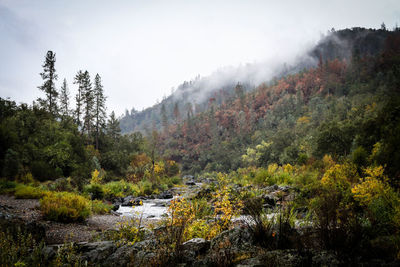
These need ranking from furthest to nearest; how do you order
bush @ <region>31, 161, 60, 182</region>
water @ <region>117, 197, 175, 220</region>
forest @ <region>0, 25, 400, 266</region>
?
bush @ <region>31, 161, 60, 182</region> → water @ <region>117, 197, 175, 220</region> → forest @ <region>0, 25, 400, 266</region>

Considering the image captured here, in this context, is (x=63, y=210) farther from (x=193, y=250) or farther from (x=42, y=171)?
(x=42, y=171)

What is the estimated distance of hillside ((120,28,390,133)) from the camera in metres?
120

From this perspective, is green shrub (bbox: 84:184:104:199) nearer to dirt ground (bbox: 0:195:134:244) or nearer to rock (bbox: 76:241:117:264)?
dirt ground (bbox: 0:195:134:244)

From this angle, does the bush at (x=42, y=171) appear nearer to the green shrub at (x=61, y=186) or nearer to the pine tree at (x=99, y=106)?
the green shrub at (x=61, y=186)

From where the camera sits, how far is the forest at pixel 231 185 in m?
3.89

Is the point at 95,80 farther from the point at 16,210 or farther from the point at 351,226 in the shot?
the point at 351,226

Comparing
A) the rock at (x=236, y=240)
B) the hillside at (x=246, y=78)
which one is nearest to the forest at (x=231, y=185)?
the rock at (x=236, y=240)

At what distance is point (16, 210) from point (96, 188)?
22.9 ft

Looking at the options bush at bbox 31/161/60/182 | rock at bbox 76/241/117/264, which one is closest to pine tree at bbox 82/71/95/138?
bush at bbox 31/161/60/182

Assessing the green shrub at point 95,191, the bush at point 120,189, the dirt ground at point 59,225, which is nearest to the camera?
the dirt ground at point 59,225

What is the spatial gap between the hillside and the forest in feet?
211

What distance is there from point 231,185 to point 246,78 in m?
178

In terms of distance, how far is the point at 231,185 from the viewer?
13789 millimetres

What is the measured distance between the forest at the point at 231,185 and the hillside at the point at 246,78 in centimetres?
6425
